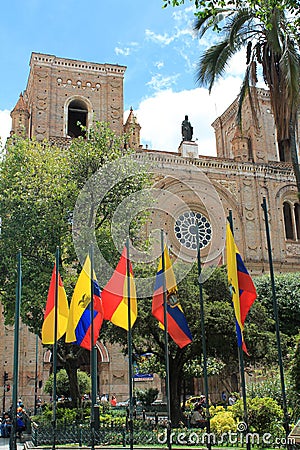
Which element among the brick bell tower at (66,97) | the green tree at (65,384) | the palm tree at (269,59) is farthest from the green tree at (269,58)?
the brick bell tower at (66,97)

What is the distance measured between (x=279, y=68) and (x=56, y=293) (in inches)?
314

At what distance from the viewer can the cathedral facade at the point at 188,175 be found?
32750mm

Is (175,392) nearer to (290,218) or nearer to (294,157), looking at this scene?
(294,157)

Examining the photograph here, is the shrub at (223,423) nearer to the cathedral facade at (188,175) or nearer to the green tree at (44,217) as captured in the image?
the green tree at (44,217)

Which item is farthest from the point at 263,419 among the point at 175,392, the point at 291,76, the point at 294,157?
the point at 291,76

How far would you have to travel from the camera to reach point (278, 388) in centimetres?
1825

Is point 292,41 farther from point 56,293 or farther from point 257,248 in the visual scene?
point 257,248

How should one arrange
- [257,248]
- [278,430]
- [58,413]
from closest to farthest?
[278,430]
[58,413]
[257,248]

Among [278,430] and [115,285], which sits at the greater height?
[115,285]

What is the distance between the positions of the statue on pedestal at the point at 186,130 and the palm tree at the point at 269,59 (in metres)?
20.4

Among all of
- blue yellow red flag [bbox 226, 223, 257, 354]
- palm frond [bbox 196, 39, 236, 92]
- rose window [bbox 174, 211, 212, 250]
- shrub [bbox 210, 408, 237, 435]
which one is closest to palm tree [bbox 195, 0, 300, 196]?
palm frond [bbox 196, 39, 236, 92]

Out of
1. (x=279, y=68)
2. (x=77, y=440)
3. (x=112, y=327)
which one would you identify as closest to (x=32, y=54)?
(x=112, y=327)

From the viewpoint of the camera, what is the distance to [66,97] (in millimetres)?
34312

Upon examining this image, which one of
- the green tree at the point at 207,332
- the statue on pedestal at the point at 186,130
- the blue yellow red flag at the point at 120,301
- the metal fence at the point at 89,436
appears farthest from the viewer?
the statue on pedestal at the point at 186,130
